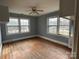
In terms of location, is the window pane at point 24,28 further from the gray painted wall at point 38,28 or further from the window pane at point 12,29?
the window pane at point 12,29

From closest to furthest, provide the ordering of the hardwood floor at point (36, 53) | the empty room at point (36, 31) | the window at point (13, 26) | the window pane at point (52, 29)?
the hardwood floor at point (36, 53)
the empty room at point (36, 31)
the window at point (13, 26)
the window pane at point (52, 29)

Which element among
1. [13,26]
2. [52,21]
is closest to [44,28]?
[52,21]

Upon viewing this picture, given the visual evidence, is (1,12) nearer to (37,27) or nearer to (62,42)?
(62,42)

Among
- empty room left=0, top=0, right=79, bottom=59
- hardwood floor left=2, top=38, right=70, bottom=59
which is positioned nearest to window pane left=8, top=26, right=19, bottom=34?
empty room left=0, top=0, right=79, bottom=59

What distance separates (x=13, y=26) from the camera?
541cm

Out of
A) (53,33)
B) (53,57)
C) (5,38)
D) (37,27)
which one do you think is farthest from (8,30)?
(53,57)

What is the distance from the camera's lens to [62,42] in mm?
4512

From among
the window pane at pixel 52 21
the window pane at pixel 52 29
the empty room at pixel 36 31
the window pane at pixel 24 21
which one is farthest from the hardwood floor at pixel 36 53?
the window pane at pixel 24 21

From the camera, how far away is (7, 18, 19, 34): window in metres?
5.13

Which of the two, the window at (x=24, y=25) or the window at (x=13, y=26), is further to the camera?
the window at (x=24, y=25)

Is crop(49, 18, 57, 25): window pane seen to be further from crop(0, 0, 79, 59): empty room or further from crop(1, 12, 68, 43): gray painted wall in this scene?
crop(1, 12, 68, 43): gray painted wall

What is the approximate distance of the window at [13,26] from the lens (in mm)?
5134

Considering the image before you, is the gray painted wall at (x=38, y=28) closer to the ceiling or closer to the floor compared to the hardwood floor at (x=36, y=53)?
closer to the ceiling

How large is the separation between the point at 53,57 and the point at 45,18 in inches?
151
